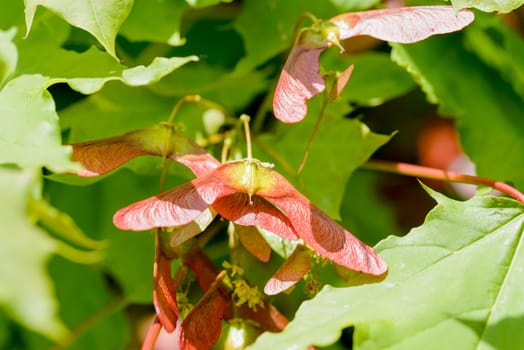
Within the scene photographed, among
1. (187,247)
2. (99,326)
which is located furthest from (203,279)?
(99,326)

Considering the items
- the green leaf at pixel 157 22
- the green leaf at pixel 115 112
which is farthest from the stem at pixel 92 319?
the green leaf at pixel 157 22

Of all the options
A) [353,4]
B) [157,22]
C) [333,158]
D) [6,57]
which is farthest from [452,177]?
[6,57]

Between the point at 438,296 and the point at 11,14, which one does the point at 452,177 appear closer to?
the point at 438,296

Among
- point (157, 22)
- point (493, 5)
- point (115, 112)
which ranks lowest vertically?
point (115, 112)

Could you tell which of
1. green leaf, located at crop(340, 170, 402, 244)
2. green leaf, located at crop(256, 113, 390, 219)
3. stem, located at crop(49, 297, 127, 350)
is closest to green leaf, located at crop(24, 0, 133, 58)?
green leaf, located at crop(256, 113, 390, 219)

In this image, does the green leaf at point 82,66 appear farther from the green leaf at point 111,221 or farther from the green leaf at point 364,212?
the green leaf at point 364,212

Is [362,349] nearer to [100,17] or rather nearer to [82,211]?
[100,17]
